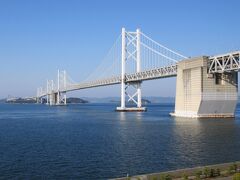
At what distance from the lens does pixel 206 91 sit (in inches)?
2062

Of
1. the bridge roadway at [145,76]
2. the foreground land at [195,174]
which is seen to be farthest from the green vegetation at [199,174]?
the bridge roadway at [145,76]

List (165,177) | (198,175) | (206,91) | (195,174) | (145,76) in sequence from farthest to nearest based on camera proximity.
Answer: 1. (145,76)
2. (206,91)
3. (195,174)
4. (198,175)
5. (165,177)

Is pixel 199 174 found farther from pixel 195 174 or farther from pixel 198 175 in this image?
pixel 195 174

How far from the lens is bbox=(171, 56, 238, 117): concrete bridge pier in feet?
173

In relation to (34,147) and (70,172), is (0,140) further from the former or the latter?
(70,172)

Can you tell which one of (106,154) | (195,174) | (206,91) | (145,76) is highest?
(145,76)

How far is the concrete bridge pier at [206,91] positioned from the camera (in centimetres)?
5259

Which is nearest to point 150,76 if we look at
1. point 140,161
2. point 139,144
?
point 139,144

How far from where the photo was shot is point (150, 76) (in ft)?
240

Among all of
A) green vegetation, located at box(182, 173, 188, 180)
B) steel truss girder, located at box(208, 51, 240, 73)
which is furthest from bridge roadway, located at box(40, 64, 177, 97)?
green vegetation, located at box(182, 173, 188, 180)

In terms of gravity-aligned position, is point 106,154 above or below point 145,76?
below

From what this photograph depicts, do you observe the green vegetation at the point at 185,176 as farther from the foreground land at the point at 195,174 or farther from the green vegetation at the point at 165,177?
the green vegetation at the point at 165,177

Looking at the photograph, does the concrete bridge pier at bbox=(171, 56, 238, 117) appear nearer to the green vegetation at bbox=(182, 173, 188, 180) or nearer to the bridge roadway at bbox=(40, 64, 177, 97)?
the bridge roadway at bbox=(40, 64, 177, 97)

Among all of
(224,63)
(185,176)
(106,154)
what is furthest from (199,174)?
(224,63)
